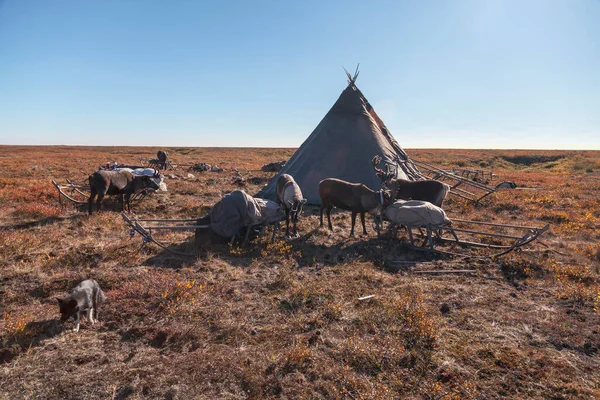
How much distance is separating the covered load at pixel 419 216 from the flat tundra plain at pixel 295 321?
1087mm

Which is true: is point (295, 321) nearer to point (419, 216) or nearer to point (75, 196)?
point (419, 216)

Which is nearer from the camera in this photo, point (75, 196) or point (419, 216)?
point (419, 216)

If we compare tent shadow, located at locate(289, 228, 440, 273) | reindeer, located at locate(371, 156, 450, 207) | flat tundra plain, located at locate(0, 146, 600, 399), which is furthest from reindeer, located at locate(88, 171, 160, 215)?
reindeer, located at locate(371, 156, 450, 207)

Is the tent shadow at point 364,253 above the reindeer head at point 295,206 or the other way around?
the other way around

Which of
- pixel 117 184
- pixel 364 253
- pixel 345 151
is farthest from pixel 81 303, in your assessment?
pixel 345 151

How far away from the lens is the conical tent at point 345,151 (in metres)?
16.9

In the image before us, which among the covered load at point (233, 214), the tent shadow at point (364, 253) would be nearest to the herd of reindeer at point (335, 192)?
the tent shadow at point (364, 253)

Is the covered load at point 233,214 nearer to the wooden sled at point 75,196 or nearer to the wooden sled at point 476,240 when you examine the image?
the wooden sled at point 476,240

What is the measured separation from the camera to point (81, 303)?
577 cm

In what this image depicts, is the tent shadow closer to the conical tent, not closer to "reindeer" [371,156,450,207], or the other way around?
"reindeer" [371,156,450,207]

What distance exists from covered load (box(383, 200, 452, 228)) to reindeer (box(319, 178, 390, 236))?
865 millimetres

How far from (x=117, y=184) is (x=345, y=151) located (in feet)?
39.0

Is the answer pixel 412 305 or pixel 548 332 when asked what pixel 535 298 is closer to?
pixel 548 332

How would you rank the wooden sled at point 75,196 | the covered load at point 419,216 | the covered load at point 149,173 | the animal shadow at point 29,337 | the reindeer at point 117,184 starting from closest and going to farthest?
the animal shadow at point 29,337 < the covered load at point 419,216 < the reindeer at point 117,184 < the wooden sled at point 75,196 < the covered load at point 149,173
